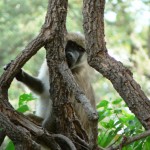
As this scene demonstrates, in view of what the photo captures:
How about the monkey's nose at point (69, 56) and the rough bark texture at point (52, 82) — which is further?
the monkey's nose at point (69, 56)

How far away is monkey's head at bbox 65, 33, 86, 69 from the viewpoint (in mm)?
4273

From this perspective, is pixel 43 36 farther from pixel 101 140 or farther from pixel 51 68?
pixel 101 140

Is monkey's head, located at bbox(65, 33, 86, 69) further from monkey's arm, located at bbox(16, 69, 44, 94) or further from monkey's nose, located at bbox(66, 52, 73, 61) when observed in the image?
monkey's arm, located at bbox(16, 69, 44, 94)

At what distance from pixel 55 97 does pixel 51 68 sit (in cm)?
25

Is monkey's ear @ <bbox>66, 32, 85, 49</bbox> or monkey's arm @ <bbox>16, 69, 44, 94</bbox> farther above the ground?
monkey's ear @ <bbox>66, 32, 85, 49</bbox>

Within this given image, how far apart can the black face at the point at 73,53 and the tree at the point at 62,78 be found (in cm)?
102

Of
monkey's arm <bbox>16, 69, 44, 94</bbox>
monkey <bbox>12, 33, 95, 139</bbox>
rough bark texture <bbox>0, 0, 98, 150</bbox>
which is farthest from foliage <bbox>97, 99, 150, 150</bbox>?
monkey's arm <bbox>16, 69, 44, 94</bbox>

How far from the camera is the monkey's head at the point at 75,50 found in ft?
14.0

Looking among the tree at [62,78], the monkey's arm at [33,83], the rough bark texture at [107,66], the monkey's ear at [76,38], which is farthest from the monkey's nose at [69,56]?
the rough bark texture at [107,66]

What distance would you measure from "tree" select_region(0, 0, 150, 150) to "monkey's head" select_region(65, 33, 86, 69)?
1052 mm

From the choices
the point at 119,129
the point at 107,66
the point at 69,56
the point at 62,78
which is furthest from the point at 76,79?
the point at 107,66

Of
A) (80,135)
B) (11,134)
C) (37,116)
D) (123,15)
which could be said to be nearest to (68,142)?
(80,135)

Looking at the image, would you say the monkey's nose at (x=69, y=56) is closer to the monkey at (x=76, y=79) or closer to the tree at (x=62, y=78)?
the monkey at (x=76, y=79)

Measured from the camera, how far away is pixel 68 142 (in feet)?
10.1
